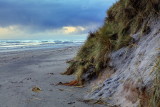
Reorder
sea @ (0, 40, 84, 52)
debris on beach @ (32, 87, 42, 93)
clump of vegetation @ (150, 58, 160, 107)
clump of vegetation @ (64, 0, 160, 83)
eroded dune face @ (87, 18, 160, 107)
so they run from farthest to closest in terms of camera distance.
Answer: sea @ (0, 40, 84, 52) → clump of vegetation @ (64, 0, 160, 83) → debris on beach @ (32, 87, 42, 93) → eroded dune face @ (87, 18, 160, 107) → clump of vegetation @ (150, 58, 160, 107)

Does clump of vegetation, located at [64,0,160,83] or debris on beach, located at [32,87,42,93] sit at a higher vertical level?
clump of vegetation, located at [64,0,160,83]

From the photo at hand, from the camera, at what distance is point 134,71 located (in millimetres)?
5387

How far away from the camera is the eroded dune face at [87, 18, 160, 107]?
479 centimetres

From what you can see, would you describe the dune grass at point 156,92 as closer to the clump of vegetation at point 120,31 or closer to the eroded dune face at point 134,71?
the eroded dune face at point 134,71

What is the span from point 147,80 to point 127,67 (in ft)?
4.47

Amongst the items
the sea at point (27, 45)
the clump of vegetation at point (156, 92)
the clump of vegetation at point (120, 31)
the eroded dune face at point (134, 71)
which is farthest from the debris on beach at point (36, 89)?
the sea at point (27, 45)

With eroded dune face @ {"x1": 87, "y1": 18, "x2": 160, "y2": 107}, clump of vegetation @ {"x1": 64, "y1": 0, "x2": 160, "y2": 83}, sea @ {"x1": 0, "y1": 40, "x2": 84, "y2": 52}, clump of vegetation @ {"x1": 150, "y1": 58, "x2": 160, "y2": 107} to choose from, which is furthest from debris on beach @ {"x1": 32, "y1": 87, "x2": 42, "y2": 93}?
sea @ {"x1": 0, "y1": 40, "x2": 84, "y2": 52}

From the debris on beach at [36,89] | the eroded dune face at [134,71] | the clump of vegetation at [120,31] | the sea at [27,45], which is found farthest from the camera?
the sea at [27,45]

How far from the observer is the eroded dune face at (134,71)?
4.79 meters

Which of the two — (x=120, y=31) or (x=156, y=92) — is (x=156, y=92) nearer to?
(x=156, y=92)

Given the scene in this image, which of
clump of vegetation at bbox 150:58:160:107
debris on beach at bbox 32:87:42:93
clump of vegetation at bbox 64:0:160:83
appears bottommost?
debris on beach at bbox 32:87:42:93

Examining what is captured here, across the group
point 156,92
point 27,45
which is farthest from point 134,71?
point 27,45

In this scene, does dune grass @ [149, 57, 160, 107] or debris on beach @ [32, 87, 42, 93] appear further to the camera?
debris on beach @ [32, 87, 42, 93]

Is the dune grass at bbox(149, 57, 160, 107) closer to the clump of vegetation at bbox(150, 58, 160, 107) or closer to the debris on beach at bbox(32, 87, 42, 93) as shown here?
the clump of vegetation at bbox(150, 58, 160, 107)
